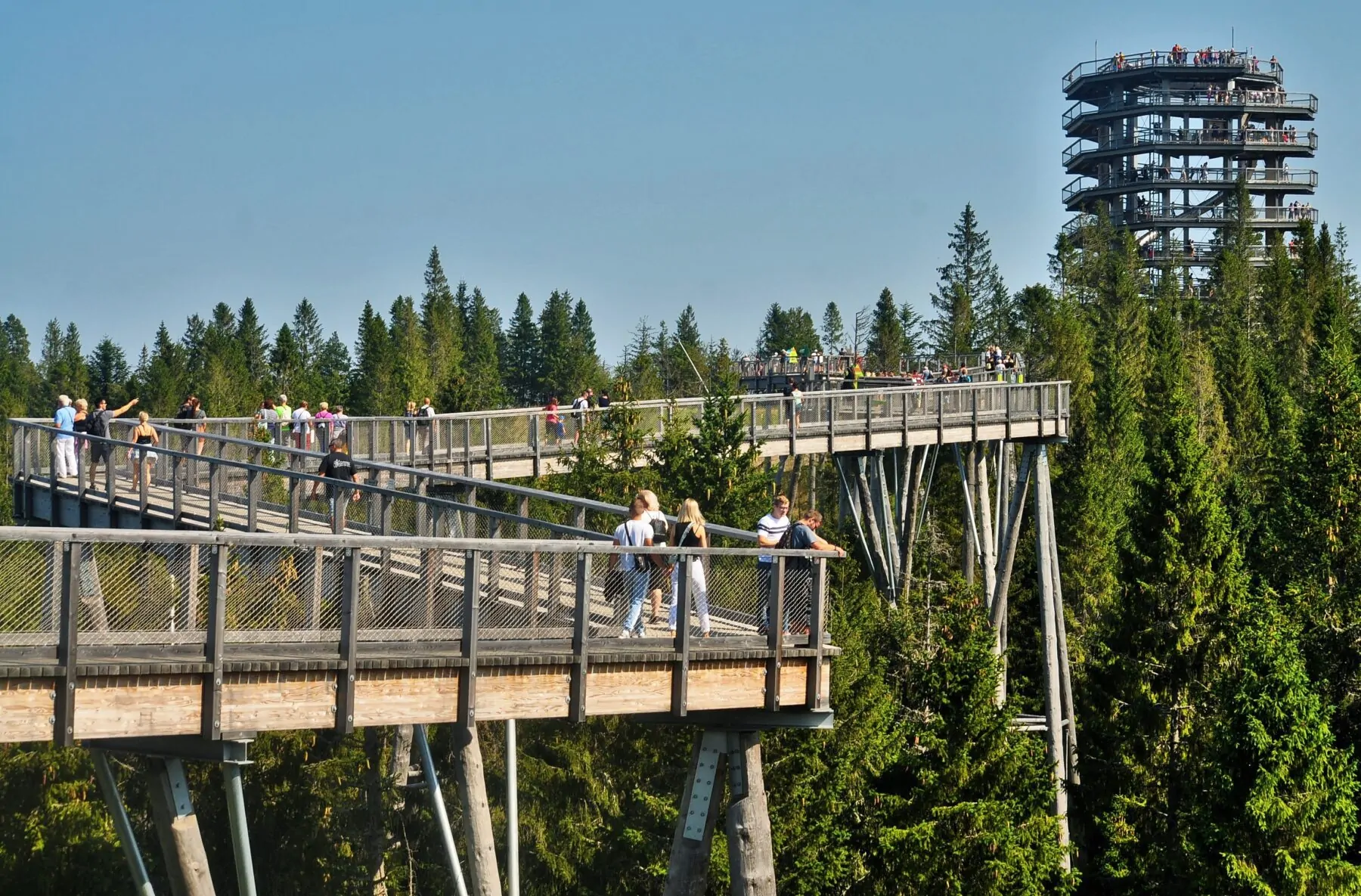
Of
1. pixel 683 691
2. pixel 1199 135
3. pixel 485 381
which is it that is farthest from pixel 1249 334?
pixel 683 691

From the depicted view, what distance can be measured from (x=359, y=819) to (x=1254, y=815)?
24724 millimetres

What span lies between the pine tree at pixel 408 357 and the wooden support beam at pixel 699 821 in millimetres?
59935

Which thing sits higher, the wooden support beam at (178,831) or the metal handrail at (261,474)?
the metal handrail at (261,474)

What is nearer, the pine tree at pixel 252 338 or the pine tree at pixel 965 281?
the pine tree at pixel 965 281

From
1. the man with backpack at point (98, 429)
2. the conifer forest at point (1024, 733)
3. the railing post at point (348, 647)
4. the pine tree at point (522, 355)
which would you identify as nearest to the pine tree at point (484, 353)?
the pine tree at point (522, 355)

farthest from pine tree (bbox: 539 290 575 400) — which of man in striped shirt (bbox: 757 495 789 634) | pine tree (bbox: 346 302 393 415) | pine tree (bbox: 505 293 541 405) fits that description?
man in striped shirt (bbox: 757 495 789 634)

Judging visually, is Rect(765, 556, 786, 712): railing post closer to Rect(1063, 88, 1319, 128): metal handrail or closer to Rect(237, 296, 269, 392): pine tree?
Rect(1063, 88, 1319, 128): metal handrail

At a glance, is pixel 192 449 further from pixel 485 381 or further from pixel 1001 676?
pixel 485 381

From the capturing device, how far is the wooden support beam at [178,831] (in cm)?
1492

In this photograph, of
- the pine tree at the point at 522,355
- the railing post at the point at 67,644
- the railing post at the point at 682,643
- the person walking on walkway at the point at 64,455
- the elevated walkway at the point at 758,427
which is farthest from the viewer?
the pine tree at the point at 522,355

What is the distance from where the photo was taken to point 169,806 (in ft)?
49.7

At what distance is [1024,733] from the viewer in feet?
116

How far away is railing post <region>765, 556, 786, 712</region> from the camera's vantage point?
16359 mm

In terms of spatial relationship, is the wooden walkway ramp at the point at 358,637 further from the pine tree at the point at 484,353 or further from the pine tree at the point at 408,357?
the pine tree at the point at 484,353
